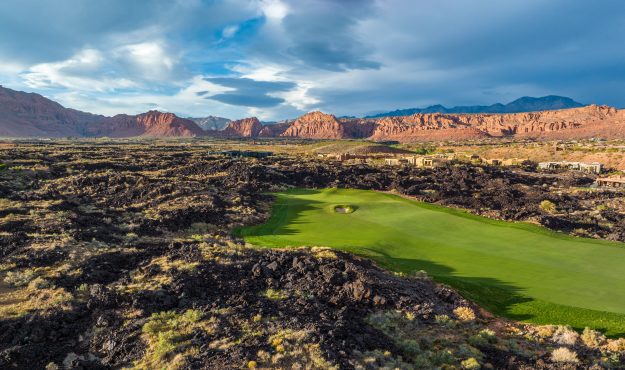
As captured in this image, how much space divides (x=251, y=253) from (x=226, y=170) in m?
37.7

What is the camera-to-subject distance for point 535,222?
27750mm

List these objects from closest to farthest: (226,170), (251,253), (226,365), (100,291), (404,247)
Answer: (226,365)
(100,291)
(251,253)
(404,247)
(226,170)

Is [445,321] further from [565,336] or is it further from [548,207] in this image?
[548,207]

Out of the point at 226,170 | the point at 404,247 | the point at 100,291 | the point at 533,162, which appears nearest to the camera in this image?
the point at 100,291

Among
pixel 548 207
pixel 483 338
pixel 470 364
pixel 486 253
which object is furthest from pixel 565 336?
pixel 548 207

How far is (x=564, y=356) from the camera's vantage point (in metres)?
10.2

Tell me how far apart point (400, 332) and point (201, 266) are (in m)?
8.14

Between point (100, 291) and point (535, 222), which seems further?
point (535, 222)

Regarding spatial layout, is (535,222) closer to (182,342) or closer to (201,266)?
(201,266)

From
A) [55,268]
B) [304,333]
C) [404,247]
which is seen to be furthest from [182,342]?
[404,247]

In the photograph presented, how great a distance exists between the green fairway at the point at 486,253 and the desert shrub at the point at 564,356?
7.10 feet

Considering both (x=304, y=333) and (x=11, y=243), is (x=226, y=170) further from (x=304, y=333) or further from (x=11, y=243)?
(x=304, y=333)

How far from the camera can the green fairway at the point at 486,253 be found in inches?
520

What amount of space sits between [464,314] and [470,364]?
10.5ft
